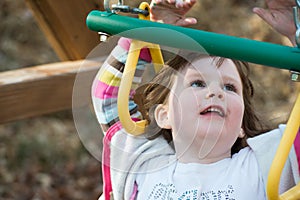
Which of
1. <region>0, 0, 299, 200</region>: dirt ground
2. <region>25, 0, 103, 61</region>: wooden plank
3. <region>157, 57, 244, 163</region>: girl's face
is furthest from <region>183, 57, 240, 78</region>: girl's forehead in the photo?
<region>0, 0, 299, 200</region>: dirt ground

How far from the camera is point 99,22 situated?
1282 millimetres

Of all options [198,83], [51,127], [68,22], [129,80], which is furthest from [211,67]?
[51,127]

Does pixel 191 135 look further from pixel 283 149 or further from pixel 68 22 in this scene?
pixel 68 22

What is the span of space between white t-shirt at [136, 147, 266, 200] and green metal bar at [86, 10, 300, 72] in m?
0.23

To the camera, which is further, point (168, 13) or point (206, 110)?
point (168, 13)

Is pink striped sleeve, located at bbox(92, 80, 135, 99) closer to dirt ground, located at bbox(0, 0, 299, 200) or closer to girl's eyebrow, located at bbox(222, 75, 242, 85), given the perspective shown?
girl's eyebrow, located at bbox(222, 75, 242, 85)

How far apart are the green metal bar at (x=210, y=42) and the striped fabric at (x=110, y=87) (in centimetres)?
8

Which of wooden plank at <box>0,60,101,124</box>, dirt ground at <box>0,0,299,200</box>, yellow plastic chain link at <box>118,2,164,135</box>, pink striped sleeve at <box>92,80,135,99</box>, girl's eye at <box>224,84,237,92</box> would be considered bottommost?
dirt ground at <box>0,0,299,200</box>

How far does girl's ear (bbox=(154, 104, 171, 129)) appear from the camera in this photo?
1336 mm

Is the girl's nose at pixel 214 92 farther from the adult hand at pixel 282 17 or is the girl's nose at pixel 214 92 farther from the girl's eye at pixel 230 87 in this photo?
the adult hand at pixel 282 17

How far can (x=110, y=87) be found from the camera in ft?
4.49

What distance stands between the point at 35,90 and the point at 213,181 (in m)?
1.06

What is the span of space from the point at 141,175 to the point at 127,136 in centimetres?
8

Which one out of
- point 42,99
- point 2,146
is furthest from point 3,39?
point 42,99
